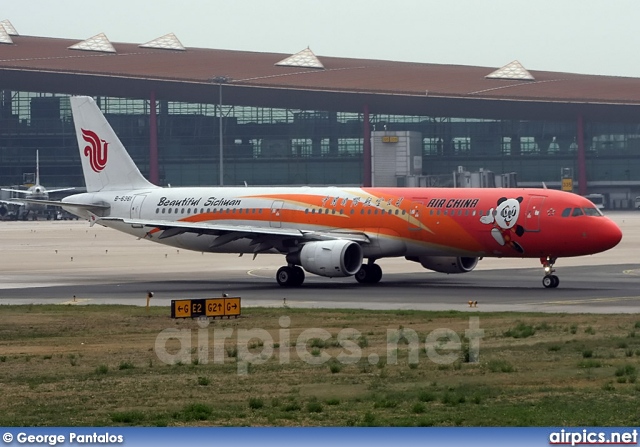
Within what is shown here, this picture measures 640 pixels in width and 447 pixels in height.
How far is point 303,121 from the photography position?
16875 centimetres

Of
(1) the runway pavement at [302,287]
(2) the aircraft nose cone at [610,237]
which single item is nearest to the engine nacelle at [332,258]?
(1) the runway pavement at [302,287]

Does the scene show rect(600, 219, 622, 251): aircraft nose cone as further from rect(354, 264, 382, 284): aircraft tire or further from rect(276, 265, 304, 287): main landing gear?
rect(276, 265, 304, 287): main landing gear

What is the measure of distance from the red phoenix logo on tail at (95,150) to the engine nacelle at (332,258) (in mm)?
14720

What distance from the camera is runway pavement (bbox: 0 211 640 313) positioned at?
4053 centimetres

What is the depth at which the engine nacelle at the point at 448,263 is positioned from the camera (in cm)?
5031

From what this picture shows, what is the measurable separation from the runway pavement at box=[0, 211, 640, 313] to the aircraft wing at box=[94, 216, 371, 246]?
1953 millimetres

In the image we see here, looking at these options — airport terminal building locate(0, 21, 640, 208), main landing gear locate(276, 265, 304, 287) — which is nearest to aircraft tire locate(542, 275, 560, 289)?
main landing gear locate(276, 265, 304, 287)

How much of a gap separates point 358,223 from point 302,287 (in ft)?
11.3

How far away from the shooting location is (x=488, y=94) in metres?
150

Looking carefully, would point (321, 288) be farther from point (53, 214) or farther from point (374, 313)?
point (53, 214)

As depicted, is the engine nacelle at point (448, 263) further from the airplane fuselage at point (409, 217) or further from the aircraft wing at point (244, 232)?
the aircraft wing at point (244, 232)

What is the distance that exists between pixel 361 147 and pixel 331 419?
14918cm

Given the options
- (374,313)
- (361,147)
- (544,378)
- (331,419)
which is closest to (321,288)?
(374,313)
